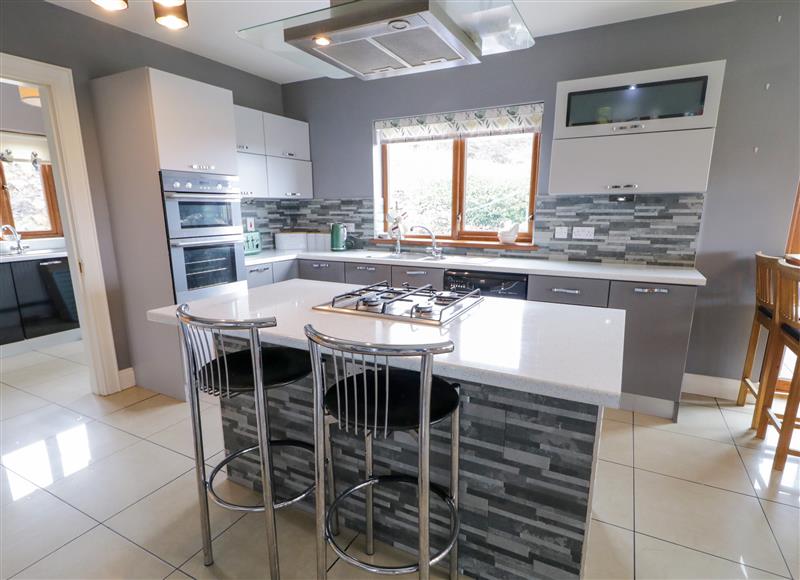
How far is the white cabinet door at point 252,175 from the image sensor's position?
3.67 m

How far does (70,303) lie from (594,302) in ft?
16.4

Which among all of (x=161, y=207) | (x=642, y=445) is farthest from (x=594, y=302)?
(x=161, y=207)

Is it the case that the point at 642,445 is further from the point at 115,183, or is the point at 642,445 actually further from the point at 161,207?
the point at 115,183

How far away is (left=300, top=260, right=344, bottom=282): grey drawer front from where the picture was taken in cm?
376

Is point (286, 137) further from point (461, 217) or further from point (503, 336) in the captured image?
point (503, 336)

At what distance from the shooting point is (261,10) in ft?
9.09

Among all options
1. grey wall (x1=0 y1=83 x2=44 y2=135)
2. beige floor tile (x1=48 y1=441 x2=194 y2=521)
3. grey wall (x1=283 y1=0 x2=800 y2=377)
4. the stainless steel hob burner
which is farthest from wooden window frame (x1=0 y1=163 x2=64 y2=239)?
grey wall (x1=283 y1=0 x2=800 y2=377)

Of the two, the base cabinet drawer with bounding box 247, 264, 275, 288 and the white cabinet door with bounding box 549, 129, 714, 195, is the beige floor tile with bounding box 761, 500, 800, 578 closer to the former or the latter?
the white cabinet door with bounding box 549, 129, 714, 195

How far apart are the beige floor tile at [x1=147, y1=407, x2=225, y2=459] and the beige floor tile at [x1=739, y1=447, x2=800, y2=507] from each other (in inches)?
114

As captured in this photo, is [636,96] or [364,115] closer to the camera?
[636,96]

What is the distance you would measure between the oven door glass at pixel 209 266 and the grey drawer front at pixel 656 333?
2.76 m

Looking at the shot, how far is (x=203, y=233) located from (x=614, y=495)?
3012mm

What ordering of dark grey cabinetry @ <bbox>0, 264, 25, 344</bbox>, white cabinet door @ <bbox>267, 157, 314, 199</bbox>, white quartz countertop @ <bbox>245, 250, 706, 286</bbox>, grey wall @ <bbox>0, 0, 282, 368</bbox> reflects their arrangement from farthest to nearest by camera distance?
white cabinet door @ <bbox>267, 157, 314, 199</bbox> → dark grey cabinetry @ <bbox>0, 264, 25, 344</bbox> → white quartz countertop @ <bbox>245, 250, 706, 286</bbox> → grey wall @ <bbox>0, 0, 282, 368</bbox>

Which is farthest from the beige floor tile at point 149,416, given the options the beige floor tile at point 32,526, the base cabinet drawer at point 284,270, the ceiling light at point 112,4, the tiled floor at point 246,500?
the ceiling light at point 112,4
